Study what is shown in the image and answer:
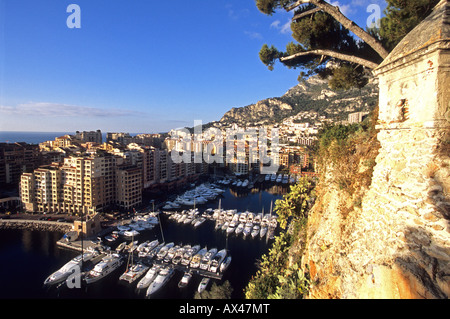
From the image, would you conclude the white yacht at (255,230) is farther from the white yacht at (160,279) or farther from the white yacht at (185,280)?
the white yacht at (160,279)

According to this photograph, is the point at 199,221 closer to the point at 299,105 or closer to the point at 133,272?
the point at 133,272

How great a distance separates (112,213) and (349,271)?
2063 cm

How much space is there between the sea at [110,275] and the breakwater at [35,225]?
0.48 metres

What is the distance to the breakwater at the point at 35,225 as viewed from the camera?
1764 centimetres

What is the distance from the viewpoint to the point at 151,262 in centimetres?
1309

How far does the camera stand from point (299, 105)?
267 ft

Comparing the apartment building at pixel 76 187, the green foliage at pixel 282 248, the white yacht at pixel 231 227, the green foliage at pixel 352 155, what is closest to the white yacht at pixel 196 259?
the white yacht at pixel 231 227

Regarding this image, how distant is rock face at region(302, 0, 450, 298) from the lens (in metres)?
2.03

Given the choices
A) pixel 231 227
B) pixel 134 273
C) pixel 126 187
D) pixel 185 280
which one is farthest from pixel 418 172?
pixel 126 187

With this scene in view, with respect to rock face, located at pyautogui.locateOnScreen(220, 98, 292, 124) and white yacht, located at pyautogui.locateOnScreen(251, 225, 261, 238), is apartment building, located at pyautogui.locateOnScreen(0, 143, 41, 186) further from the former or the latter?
rock face, located at pyautogui.locateOnScreen(220, 98, 292, 124)

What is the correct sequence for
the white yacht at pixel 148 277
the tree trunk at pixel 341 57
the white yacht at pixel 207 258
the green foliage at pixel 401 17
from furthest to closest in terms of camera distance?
the white yacht at pixel 207 258, the white yacht at pixel 148 277, the tree trunk at pixel 341 57, the green foliage at pixel 401 17

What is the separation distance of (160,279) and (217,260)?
10.7ft

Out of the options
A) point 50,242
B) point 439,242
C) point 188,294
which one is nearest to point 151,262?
point 188,294

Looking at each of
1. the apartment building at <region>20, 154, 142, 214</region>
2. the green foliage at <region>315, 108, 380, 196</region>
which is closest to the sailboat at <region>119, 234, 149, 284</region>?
the apartment building at <region>20, 154, 142, 214</region>
